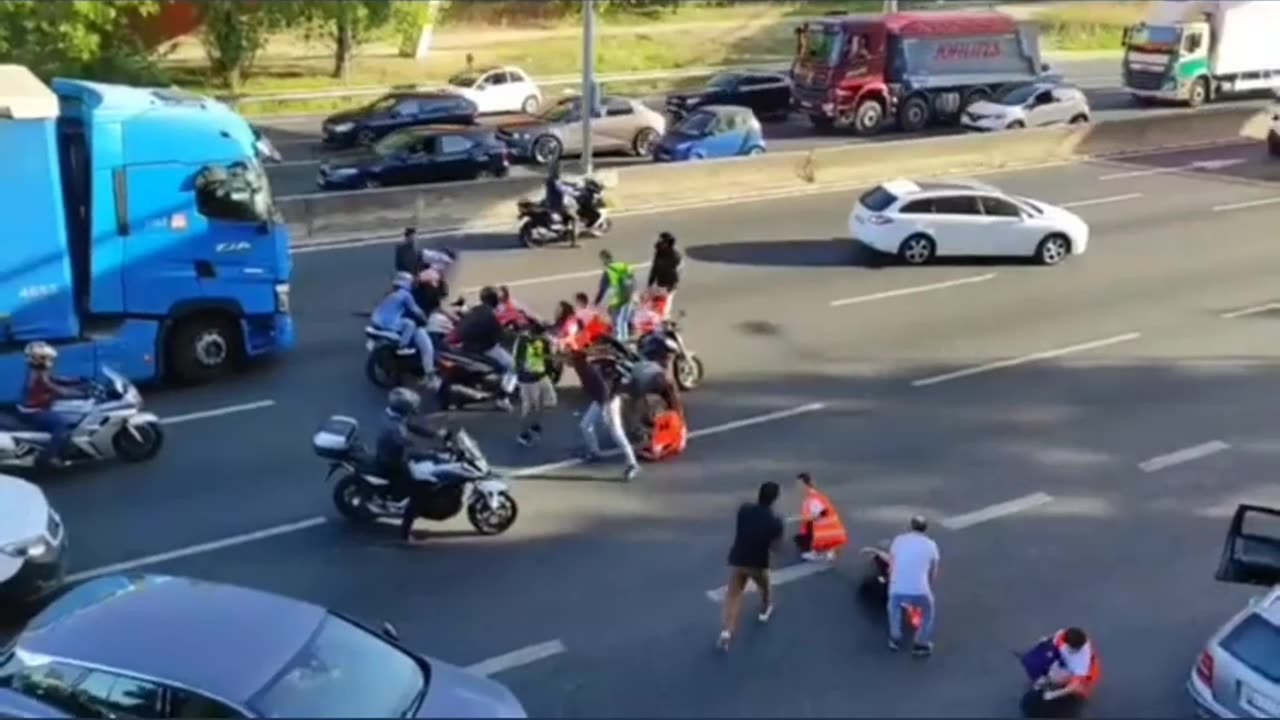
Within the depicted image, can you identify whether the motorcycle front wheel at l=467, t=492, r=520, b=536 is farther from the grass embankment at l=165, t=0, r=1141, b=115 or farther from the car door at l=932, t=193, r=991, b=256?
the grass embankment at l=165, t=0, r=1141, b=115

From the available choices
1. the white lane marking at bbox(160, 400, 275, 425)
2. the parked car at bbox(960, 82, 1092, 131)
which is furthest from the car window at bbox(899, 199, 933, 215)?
the parked car at bbox(960, 82, 1092, 131)

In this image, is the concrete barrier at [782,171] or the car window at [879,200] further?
the concrete barrier at [782,171]

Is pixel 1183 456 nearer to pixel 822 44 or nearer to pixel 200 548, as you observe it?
pixel 200 548

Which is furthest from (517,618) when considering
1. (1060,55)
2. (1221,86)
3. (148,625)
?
(1060,55)

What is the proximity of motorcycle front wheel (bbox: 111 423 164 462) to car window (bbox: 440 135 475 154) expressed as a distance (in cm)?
1513

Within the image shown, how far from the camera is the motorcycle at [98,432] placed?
1590 cm

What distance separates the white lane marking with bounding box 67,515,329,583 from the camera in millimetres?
14055

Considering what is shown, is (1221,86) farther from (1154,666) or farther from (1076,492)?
(1154,666)

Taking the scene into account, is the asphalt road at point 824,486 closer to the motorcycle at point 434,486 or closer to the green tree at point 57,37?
the motorcycle at point 434,486

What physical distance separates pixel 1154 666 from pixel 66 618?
26.3 feet

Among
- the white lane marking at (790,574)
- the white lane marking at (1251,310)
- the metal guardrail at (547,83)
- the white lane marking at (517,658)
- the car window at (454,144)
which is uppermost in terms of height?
the car window at (454,144)

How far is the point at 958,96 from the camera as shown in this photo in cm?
3959

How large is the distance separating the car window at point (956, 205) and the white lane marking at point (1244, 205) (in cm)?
655

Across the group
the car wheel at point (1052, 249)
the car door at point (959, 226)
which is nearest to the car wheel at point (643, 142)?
the car door at point (959, 226)
